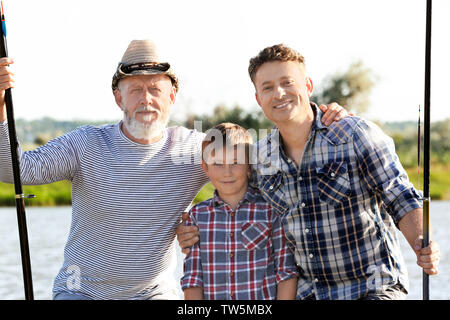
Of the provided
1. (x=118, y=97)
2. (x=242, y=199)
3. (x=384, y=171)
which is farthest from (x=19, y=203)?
(x=384, y=171)

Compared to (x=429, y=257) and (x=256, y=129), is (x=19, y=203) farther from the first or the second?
(x=256, y=129)

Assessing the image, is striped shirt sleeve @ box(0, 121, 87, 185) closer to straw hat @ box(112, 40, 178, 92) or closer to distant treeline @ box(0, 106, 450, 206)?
straw hat @ box(112, 40, 178, 92)

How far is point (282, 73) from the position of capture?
11.1 feet

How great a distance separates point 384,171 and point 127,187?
5.01 ft

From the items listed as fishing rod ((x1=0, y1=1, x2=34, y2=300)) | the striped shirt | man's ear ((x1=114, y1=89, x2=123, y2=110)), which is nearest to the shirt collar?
the striped shirt

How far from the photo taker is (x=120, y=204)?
3602 mm

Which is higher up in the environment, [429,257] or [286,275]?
[429,257]

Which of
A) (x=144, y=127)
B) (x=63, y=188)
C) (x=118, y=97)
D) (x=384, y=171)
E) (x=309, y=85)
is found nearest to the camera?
(x=384, y=171)

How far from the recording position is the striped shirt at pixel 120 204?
359 cm

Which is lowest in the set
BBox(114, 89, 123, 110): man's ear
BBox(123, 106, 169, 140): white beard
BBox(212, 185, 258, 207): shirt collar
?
BBox(212, 185, 258, 207): shirt collar

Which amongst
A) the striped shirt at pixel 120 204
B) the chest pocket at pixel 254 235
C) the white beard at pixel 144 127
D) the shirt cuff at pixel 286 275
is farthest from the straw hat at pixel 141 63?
the shirt cuff at pixel 286 275

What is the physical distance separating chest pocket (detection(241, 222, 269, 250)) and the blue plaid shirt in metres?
0.13

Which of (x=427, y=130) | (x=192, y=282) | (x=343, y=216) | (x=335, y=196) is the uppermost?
(x=427, y=130)

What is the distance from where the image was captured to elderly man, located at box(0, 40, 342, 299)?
3.60 metres
